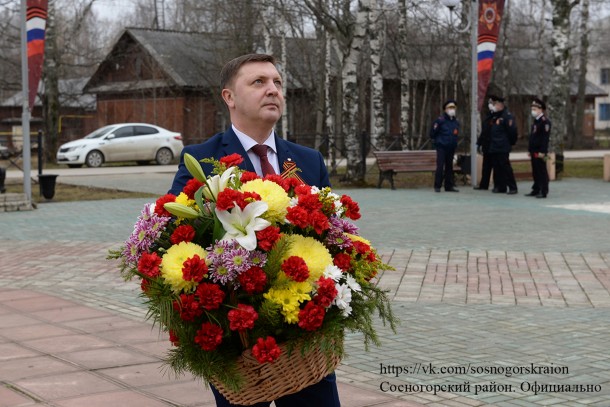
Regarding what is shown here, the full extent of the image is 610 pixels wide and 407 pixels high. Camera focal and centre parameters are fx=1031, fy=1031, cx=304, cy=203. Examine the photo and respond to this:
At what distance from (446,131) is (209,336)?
1835cm

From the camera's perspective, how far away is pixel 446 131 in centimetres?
2112

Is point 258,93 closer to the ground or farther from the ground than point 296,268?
farther from the ground

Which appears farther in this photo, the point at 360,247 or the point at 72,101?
the point at 72,101

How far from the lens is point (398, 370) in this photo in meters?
6.05

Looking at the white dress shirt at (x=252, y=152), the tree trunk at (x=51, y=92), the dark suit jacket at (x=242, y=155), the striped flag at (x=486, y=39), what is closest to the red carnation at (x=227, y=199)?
the dark suit jacket at (x=242, y=155)

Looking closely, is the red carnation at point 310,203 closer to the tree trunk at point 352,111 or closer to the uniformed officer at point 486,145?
the uniformed officer at point 486,145

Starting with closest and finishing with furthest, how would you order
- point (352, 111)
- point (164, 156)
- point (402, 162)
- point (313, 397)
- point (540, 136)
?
point (313, 397)
point (540, 136)
point (402, 162)
point (352, 111)
point (164, 156)

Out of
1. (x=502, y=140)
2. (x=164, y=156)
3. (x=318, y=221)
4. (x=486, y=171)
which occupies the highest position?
(x=318, y=221)

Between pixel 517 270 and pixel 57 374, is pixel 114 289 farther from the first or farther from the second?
pixel 517 270

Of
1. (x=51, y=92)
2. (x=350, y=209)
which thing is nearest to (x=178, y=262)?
(x=350, y=209)

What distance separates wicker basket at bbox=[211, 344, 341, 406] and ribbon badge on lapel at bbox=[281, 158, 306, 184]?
67 cm

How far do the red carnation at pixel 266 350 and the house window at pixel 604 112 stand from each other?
4399 inches

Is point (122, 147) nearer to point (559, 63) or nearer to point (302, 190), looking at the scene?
point (559, 63)

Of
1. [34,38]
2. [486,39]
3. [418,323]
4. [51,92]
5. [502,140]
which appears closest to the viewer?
[418,323]
